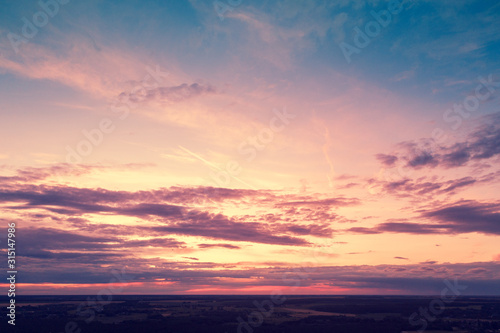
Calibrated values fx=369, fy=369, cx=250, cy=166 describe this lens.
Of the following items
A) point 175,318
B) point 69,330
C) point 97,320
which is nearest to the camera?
point 69,330

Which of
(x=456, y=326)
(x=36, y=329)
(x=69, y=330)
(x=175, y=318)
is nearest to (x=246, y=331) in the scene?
(x=175, y=318)

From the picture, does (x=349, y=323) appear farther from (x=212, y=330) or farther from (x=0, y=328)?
(x=0, y=328)

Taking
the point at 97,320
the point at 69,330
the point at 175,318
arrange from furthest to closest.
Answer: the point at 175,318, the point at 97,320, the point at 69,330

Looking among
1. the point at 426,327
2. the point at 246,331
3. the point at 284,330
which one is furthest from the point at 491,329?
the point at 246,331

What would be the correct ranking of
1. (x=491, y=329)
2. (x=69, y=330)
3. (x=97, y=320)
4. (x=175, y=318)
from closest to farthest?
(x=69, y=330) → (x=491, y=329) → (x=97, y=320) → (x=175, y=318)

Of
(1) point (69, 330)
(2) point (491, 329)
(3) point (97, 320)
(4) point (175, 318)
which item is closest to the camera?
(1) point (69, 330)

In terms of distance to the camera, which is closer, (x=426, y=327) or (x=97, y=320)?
(x=426, y=327)

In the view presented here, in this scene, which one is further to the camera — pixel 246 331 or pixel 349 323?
pixel 349 323

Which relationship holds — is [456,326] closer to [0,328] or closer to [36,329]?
[36,329]
